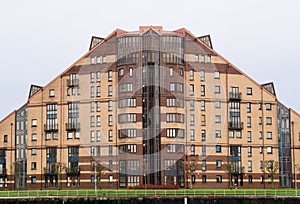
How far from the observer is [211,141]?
98.9 meters

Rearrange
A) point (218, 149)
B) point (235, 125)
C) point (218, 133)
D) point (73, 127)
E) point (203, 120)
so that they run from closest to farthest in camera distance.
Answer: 1. point (218, 149)
2. point (203, 120)
3. point (218, 133)
4. point (73, 127)
5. point (235, 125)

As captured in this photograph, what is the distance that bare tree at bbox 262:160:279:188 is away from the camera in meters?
97.4

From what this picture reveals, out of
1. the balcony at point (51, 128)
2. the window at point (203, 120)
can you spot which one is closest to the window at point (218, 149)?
the window at point (203, 120)

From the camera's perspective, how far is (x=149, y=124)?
95688 mm

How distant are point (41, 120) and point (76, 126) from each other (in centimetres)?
626

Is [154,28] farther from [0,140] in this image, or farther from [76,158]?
[0,140]

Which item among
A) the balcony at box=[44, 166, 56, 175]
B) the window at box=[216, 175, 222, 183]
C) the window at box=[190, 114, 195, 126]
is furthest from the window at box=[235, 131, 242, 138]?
the balcony at box=[44, 166, 56, 175]

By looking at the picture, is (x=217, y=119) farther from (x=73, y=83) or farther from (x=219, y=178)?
(x=73, y=83)

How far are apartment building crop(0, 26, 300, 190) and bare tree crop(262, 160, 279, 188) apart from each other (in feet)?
1.63

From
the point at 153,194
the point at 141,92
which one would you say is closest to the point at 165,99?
the point at 141,92

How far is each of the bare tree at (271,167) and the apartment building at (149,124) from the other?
50cm

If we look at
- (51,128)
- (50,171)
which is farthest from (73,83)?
(50,171)

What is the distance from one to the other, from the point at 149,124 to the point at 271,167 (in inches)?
805

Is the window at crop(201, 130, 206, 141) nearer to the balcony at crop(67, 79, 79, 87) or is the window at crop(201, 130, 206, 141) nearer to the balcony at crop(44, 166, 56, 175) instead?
the balcony at crop(67, 79, 79, 87)
